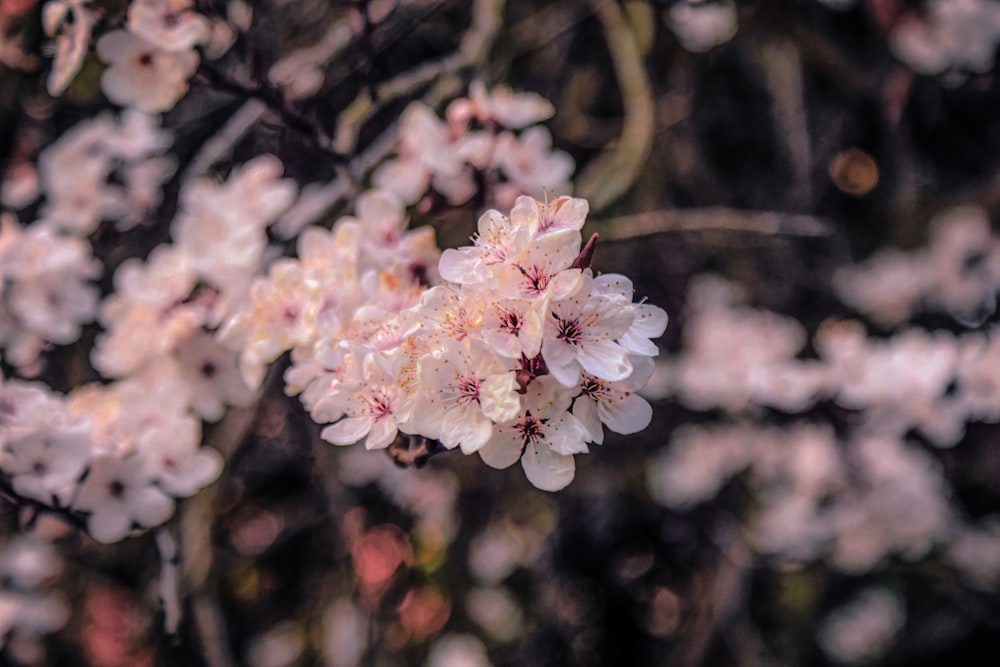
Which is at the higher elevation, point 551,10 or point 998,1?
point 551,10

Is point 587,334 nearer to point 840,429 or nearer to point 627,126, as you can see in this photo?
point 627,126

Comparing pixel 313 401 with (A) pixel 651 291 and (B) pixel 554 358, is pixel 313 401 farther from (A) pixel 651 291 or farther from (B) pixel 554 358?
(A) pixel 651 291

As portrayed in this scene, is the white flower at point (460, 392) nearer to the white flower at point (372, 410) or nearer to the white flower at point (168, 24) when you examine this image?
the white flower at point (372, 410)

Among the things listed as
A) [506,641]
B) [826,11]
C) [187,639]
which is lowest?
[506,641]

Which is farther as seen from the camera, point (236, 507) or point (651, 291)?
point (236, 507)

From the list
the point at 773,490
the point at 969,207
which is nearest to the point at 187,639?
the point at 773,490

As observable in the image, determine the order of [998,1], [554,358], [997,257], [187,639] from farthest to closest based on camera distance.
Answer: [997,257], [998,1], [187,639], [554,358]

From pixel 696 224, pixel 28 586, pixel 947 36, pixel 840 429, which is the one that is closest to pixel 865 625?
pixel 840 429

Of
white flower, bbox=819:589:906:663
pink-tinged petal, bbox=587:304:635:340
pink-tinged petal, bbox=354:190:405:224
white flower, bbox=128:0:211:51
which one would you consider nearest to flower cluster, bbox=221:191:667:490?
pink-tinged petal, bbox=587:304:635:340

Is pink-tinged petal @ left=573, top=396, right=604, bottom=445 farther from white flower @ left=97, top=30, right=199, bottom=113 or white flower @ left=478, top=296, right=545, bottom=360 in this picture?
white flower @ left=97, top=30, right=199, bottom=113
